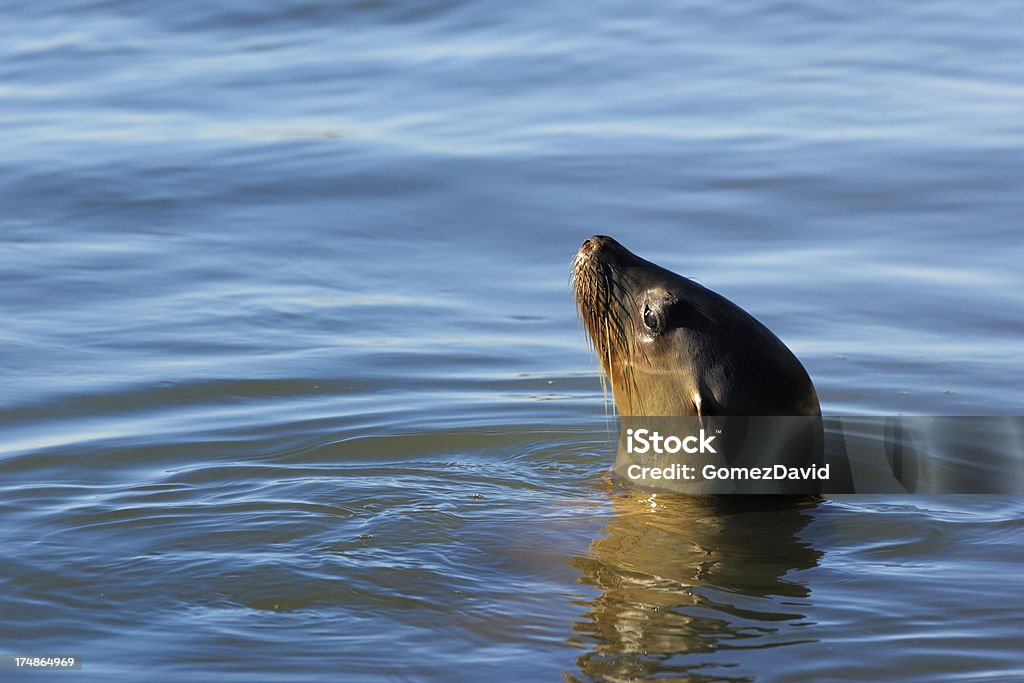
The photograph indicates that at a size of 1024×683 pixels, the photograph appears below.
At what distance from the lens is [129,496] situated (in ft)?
20.7

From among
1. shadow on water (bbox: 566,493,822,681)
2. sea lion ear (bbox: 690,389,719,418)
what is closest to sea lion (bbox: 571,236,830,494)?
sea lion ear (bbox: 690,389,719,418)

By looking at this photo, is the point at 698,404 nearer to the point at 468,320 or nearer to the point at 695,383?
the point at 695,383

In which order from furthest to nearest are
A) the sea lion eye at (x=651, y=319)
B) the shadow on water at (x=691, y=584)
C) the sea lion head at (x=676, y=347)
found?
the sea lion eye at (x=651, y=319) < the sea lion head at (x=676, y=347) < the shadow on water at (x=691, y=584)

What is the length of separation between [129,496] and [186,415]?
4.03 ft

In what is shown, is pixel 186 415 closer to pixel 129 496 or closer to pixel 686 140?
pixel 129 496

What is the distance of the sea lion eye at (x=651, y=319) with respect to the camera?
240 inches

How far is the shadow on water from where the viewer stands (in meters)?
4.76

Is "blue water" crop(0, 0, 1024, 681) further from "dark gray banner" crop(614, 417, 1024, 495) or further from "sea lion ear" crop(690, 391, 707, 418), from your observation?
"sea lion ear" crop(690, 391, 707, 418)

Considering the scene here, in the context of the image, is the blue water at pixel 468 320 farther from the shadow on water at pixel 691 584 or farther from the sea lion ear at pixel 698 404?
the sea lion ear at pixel 698 404

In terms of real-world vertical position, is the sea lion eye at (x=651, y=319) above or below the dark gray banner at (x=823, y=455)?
above

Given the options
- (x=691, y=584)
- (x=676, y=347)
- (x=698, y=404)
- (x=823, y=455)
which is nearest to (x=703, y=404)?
(x=698, y=404)

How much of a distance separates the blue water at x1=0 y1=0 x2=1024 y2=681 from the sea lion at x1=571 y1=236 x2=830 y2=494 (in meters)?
0.18

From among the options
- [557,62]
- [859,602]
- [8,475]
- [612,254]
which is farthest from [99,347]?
[557,62]

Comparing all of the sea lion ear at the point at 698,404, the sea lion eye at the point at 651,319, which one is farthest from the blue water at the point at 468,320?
the sea lion eye at the point at 651,319
